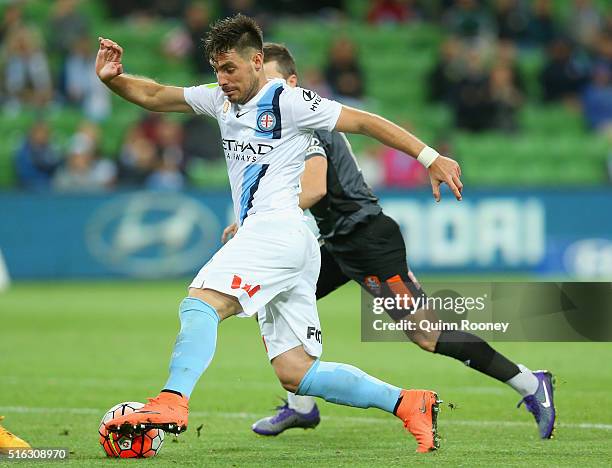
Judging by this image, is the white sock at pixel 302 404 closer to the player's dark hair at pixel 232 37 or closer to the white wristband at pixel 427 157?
the white wristband at pixel 427 157

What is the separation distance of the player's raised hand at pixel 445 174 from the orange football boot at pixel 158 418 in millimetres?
1564

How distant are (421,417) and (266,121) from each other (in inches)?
66.0

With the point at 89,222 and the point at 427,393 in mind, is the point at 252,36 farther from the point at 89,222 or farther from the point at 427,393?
the point at 89,222

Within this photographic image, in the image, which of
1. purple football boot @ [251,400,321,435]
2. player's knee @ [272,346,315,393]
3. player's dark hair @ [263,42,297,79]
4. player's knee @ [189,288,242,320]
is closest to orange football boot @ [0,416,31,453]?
player's knee @ [189,288,242,320]

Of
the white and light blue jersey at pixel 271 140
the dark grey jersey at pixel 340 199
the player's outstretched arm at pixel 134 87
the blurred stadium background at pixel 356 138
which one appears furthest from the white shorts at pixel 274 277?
the blurred stadium background at pixel 356 138

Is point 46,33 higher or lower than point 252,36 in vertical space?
higher

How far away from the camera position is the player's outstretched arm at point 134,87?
6539mm

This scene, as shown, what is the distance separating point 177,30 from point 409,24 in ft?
13.7

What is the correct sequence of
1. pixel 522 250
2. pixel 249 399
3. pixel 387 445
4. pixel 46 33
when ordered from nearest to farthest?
pixel 387 445
pixel 249 399
pixel 522 250
pixel 46 33

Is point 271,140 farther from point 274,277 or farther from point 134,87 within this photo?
point 134,87

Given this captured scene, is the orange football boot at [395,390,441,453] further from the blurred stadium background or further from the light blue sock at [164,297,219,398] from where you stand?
the blurred stadium background

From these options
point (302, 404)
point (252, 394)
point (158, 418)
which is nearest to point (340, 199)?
point (302, 404)

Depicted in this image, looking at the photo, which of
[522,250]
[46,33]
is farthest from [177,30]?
[522,250]

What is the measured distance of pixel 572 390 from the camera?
877cm
